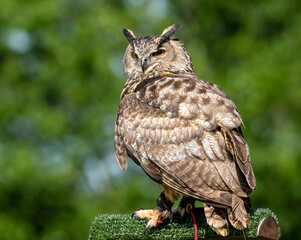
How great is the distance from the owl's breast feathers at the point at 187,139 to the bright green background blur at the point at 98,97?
7829mm

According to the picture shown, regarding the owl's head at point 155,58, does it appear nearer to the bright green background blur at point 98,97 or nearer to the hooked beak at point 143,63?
the hooked beak at point 143,63

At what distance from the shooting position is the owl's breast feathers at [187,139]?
158 inches

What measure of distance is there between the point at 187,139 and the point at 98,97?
10.6m

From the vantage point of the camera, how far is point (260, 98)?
1284cm

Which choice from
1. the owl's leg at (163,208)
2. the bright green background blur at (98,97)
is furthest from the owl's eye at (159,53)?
the bright green background blur at (98,97)

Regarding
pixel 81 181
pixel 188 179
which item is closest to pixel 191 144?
pixel 188 179

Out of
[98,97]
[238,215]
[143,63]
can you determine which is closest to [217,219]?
[238,215]

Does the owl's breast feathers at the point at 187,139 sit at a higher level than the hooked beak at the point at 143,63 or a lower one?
lower

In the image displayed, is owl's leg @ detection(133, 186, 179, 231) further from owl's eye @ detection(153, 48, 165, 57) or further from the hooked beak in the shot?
owl's eye @ detection(153, 48, 165, 57)

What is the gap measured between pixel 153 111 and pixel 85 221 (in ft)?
30.2

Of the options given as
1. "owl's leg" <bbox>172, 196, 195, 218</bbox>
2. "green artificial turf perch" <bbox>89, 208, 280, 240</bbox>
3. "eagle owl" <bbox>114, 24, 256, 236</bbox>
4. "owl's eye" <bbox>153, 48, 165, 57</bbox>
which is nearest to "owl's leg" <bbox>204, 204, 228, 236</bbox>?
"eagle owl" <bbox>114, 24, 256, 236</bbox>

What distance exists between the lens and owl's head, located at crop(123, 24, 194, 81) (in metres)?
5.36

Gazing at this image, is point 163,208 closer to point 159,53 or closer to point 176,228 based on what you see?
point 176,228

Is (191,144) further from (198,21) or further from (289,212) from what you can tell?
(198,21)
